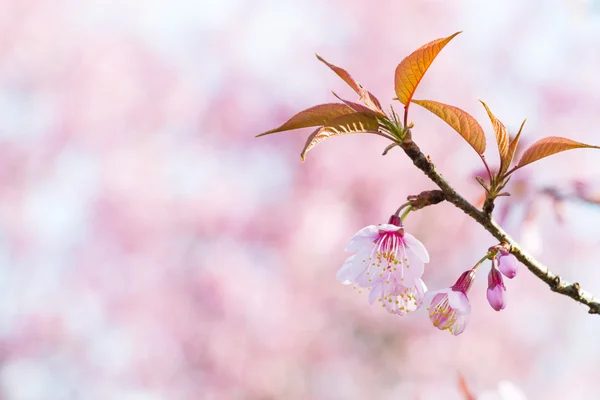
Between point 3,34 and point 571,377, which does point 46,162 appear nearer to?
point 3,34

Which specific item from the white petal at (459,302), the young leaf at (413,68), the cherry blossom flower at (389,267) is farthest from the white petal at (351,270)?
the young leaf at (413,68)

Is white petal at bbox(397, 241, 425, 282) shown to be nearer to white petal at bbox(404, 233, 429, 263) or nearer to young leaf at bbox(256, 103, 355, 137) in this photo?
white petal at bbox(404, 233, 429, 263)

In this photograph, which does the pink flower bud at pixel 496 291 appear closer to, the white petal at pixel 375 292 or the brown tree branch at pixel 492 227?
the brown tree branch at pixel 492 227

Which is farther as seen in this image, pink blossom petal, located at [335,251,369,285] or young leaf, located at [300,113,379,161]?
pink blossom petal, located at [335,251,369,285]

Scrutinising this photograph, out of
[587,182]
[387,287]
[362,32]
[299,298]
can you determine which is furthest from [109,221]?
[387,287]

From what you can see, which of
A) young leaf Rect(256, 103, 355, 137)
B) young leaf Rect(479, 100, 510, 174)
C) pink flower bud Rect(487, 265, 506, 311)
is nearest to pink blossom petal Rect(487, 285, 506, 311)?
pink flower bud Rect(487, 265, 506, 311)

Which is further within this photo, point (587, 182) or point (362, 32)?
point (362, 32)
